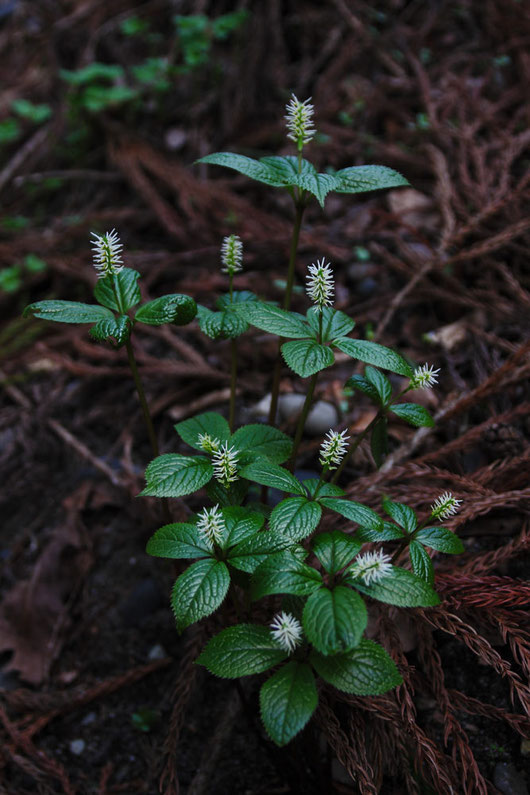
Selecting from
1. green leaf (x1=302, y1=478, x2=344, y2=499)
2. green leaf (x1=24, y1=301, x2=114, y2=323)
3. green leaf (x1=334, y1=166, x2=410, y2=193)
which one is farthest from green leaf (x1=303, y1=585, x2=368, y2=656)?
green leaf (x1=334, y1=166, x2=410, y2=193)

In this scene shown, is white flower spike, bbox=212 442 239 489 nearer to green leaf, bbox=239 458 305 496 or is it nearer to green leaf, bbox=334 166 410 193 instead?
green leaf, bbox=239 458 305 496

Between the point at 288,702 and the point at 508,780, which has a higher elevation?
the point at 288,702


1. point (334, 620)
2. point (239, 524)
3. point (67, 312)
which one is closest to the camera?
point (334, 620)

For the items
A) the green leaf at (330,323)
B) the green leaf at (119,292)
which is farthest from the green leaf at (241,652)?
the green leaf at (119,292)

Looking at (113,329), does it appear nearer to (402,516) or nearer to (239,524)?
(239,524)

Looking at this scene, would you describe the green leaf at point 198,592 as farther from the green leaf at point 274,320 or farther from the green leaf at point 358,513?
the green leaf at point 274,320

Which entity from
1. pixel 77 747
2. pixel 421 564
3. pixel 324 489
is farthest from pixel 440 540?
A: pixel 77 747

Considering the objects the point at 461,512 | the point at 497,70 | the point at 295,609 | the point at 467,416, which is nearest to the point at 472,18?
the point at 497,70
